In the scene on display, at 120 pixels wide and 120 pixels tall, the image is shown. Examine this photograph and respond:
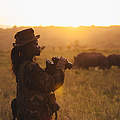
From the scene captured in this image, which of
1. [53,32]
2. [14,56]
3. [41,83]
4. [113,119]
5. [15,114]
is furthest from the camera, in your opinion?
[53,32]

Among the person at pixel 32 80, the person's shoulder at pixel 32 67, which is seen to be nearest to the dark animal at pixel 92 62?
the person at pixel 32 80

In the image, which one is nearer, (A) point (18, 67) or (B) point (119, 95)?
(A) point (18, 67)

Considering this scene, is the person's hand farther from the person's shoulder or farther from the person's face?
the person's face

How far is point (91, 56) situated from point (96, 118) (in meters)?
13.4

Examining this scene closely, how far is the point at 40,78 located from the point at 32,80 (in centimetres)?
12

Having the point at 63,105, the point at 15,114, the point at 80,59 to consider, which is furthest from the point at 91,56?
the point at 15,114

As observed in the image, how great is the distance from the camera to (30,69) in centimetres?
372

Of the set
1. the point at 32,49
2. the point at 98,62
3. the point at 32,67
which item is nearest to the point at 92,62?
the point at 98,62

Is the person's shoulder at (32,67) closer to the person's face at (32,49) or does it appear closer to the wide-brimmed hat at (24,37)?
the person's face at (32,49)

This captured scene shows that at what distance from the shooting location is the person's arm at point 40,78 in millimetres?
3697

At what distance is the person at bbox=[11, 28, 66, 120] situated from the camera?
372 cm

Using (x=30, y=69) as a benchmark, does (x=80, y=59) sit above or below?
below

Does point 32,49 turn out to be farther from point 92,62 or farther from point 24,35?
point 92,62

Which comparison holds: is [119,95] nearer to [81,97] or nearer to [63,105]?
[81,97]
